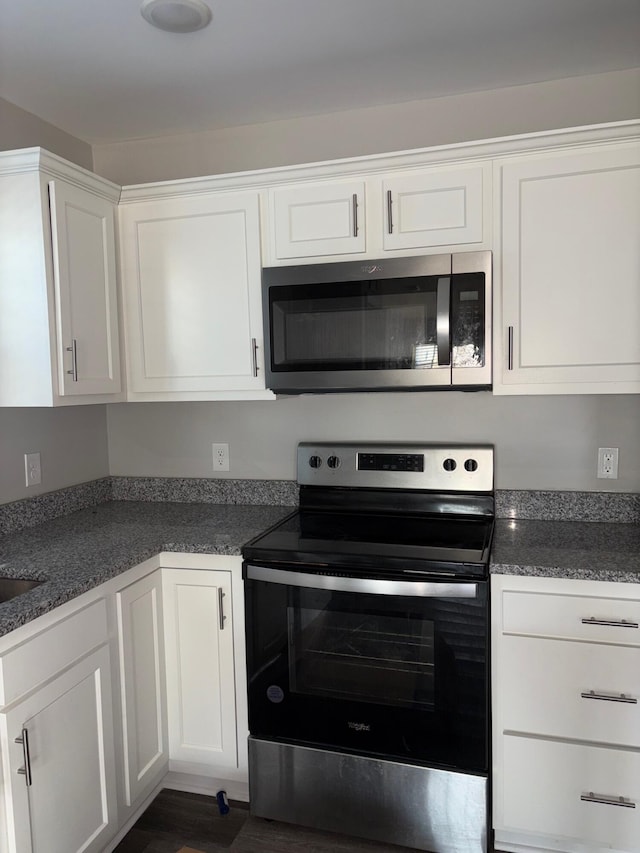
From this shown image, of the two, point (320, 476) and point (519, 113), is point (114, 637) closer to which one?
point (320, 476)

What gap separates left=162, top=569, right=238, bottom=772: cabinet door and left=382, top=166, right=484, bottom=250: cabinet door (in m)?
1.23

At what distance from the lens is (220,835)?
197 cm

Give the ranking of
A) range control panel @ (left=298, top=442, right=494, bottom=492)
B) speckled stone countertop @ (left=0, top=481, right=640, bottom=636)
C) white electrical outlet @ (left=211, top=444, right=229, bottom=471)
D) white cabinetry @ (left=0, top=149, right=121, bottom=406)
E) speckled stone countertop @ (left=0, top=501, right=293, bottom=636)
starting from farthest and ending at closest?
white electrical outlet @ (left=211, top=444, right=229, bottom=471) < range control panel @ (left=298, top=442, right=494, bottom=492) < white cabinetry @ (left=0, top=149, right=121, bottom=406) < speckled stone countertop @ (left=0, top=481, right=640, bottom=636) < speckled stone countertop @ (left=0, top=501, right=293, bottom=636)

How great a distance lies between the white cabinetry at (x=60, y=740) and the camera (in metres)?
1.42

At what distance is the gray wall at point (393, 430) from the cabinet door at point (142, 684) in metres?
0.73

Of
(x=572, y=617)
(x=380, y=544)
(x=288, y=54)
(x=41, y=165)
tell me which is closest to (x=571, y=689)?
(x=572, y=617)

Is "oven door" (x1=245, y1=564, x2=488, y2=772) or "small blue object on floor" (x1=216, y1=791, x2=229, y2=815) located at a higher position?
"oven door" (x1=245, y1=564, x2=488, y2=772)

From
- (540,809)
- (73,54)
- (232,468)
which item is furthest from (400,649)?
(73,54)

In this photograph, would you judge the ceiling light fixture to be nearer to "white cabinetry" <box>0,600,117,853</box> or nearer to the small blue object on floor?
"white cabinetry" <box>0,600,117,853</box>

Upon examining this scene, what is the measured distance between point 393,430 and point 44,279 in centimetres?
129

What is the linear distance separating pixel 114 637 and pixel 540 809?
1.29 meters

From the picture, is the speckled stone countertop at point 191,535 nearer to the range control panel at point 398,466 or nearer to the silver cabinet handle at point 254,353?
the range control panel at point 398,466

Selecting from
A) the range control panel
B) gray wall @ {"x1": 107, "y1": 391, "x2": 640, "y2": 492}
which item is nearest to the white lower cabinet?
the range control panel

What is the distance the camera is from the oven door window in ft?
5.91
